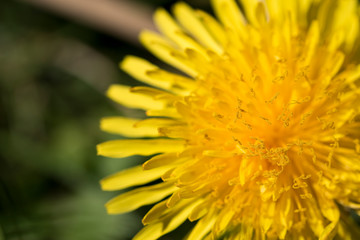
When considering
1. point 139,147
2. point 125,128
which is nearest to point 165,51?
point 125,128

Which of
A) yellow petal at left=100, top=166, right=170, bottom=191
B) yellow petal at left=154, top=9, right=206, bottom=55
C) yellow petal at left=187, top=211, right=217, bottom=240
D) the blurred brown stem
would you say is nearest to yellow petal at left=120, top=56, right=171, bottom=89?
yellow petal at left=154, top=9, right=206, bottom=55

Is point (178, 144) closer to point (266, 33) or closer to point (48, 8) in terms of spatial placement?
point (266, 33)

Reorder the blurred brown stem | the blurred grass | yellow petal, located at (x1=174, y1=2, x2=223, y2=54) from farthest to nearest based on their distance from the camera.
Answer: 1. the blurred brown stem
2. the blurred grass
3. yellow petal, located at (x1=174, y1=2, x2=223, y2=54)

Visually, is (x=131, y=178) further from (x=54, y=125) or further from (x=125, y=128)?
(x=54, y=125)

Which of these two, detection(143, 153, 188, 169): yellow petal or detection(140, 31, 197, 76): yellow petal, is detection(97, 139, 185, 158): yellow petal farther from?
detection(140, 31, 197, 76): yellow petal

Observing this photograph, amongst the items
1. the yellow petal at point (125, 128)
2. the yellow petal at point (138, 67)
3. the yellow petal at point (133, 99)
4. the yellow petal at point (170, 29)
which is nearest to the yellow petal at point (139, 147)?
the yellow petal at point (125, 128)

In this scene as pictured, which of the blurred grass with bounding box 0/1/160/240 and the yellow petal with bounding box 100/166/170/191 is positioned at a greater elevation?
the blurred grass with bounding box 0/1/160/240
